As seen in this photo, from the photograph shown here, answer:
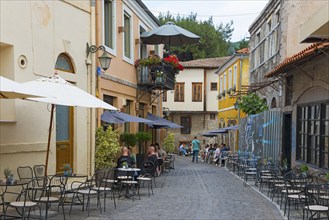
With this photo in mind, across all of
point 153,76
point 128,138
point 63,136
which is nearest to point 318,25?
point 63,136

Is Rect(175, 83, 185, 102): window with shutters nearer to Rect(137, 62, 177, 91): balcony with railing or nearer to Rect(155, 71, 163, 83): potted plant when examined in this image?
Rect(137, 62, 177, 91): balcony with railing

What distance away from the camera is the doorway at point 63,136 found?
36.9 ft

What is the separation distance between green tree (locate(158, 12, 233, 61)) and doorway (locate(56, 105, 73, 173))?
36673 mm

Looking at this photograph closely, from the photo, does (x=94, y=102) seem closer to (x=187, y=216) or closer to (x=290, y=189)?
(x=187, y=216)

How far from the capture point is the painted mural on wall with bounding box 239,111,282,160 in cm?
1599

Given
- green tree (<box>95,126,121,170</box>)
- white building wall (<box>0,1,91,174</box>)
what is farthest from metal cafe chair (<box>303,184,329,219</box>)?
white building wall (<box>0,1,91,174</box>)

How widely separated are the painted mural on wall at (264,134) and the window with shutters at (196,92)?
2251cm

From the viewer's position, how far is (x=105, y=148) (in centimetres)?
1241

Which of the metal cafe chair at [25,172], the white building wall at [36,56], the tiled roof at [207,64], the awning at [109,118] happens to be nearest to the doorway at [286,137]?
the awning at [109,118]

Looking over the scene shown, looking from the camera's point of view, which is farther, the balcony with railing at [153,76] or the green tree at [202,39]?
the green tree at [202,39]

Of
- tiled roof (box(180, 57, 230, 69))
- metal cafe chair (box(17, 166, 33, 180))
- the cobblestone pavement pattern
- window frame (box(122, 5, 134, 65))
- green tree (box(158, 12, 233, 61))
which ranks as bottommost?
the cobblestone pavement pattern

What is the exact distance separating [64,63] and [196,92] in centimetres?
3296

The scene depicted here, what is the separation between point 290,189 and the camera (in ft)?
33.7

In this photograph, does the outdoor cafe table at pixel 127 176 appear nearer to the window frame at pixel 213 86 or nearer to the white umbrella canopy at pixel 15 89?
the white umbrella canopy at pixel 15 89
